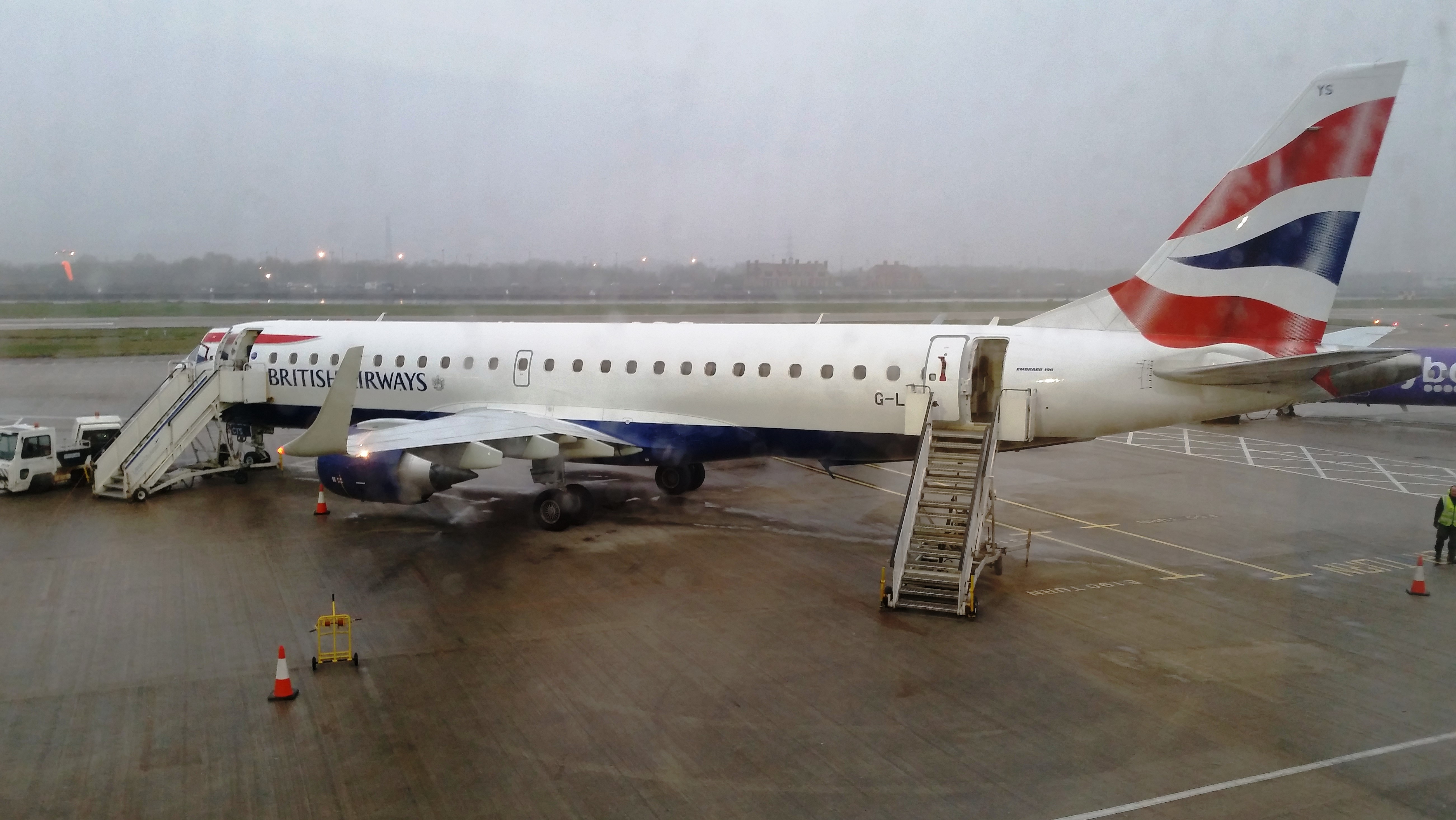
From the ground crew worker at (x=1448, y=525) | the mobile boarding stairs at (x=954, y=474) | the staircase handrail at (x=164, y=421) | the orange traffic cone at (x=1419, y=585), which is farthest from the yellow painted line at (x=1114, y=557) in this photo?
the staircase handrail at (x=164, y=421)

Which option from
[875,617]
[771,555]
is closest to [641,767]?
[875,617]

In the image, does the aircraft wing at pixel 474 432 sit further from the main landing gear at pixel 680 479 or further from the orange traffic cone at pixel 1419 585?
the orange traffic cone at pixel 1419 585

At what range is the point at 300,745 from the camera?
9195 mm

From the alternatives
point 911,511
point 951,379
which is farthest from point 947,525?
point 951,379

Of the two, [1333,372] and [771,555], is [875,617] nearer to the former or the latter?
[771,555]

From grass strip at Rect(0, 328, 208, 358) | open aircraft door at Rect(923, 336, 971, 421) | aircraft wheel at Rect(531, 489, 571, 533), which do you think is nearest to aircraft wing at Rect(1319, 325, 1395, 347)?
Result: open aircraft door at Rect(923, 336, 971, 421)

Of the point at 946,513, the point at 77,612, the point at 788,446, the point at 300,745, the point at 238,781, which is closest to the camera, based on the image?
the point at 238,781

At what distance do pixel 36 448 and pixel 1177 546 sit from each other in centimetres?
2421

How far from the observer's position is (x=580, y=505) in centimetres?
1766

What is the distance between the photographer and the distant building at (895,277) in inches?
677

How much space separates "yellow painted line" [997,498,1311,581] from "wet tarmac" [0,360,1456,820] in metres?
0.12

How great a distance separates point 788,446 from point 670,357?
2.97 m

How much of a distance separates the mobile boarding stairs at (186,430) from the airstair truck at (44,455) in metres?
0.80

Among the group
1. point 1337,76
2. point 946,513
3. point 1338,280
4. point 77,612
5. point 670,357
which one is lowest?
point 77,612
